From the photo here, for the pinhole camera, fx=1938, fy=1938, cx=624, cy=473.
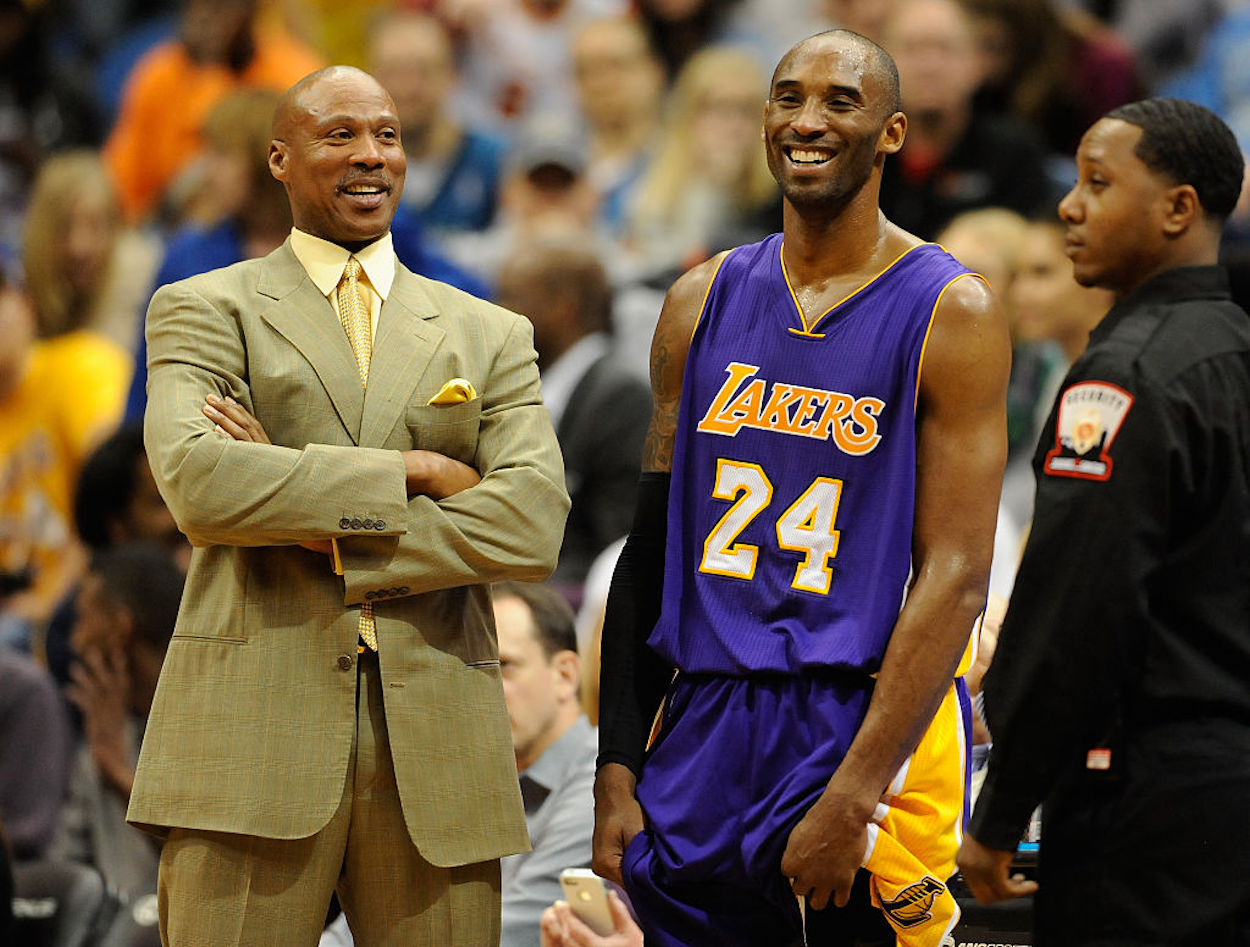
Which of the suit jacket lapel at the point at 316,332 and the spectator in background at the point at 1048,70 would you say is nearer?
the suit jacket lapel at the point at 316,332

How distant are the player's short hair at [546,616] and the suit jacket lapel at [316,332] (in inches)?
56.7

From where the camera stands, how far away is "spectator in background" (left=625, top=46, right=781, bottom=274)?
8.35 metres

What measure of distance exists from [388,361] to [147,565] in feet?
9.55

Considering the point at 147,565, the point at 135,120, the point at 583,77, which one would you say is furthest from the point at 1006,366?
the point at 135,120

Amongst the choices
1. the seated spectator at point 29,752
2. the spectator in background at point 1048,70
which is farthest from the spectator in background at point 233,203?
the spectator in background at point 1048,70

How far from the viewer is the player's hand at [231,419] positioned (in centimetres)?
352

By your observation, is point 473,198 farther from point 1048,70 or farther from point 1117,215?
point 1117,215

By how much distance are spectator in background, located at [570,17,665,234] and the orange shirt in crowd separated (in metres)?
1.37

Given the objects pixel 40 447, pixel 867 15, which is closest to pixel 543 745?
pixel 40 447

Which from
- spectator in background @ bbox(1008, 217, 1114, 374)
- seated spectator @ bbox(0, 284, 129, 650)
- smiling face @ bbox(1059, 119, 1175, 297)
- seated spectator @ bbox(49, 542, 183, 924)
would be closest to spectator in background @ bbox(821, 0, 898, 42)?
spectator in background @ bbox(1008, 217, 1114, 374)

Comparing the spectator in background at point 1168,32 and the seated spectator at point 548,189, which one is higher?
the spectator in background at point 1168,32

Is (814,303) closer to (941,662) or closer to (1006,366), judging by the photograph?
(1006,366)

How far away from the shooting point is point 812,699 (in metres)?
3.43

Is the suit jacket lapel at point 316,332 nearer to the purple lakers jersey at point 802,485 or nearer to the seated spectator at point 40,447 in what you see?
the purple lakers jersey at point 802,485
